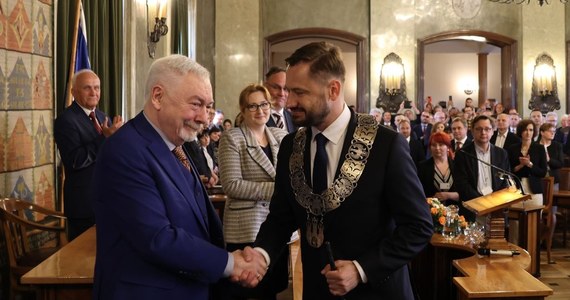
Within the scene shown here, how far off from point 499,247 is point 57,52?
348 centimetres

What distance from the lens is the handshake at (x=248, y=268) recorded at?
2.17 m

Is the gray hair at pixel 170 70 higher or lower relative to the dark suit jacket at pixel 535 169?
higher

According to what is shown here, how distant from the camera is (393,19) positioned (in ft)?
47.5

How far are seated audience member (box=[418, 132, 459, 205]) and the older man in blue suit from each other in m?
4.40

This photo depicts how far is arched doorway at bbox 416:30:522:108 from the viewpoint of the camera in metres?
14.7

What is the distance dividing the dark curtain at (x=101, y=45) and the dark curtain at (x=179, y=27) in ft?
10.4

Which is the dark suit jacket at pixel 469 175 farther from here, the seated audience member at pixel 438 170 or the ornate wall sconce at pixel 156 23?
the ornate wall sconce at pixel 156 23

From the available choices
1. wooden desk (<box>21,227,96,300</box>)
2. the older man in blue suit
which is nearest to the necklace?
the older man in blue suit

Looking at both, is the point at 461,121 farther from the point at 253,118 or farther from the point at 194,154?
the point at 253,118

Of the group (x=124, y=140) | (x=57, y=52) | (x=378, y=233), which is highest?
(x=57, y=52)

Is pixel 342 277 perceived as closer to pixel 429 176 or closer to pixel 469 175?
pixel 469 175

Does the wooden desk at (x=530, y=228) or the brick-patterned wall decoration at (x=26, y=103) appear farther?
the wooden desk at (x=530, y=228)

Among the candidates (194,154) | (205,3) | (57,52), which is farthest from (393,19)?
(57,52)

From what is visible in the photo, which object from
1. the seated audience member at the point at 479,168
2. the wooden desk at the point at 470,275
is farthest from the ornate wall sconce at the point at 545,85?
the wooden desk at the point at 470,275
